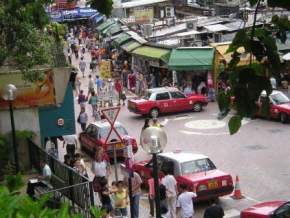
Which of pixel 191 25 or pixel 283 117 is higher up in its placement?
pixel 191 25

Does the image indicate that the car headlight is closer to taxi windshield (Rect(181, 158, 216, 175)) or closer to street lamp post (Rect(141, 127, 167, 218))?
taxi windshield (Rect(181, 158, 216, 175))

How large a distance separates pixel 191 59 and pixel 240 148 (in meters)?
11.2

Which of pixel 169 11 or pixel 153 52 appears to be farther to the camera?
pixel 169 11

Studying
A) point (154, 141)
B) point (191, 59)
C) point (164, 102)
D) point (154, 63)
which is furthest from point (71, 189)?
point (154, 63)

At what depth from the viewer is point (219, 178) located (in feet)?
55.9

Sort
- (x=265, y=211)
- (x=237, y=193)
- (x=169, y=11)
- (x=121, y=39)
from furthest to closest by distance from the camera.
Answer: (x=169, y=11), (x=121, y=39), (x=237, y=193), (x=265, y=211)

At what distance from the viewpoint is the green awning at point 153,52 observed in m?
35.9

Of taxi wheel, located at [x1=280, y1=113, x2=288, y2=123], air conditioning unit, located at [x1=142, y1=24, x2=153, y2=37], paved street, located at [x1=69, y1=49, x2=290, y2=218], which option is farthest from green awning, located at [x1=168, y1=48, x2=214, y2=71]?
air conditioning unit, located at [x1=142, y1=24, x2=153, y2=37]

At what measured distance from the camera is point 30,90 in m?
19.2

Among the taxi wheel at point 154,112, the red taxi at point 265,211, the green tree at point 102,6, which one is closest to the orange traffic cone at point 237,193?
the red taxi at point 265,211

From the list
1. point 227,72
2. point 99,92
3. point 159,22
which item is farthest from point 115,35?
point 227,72

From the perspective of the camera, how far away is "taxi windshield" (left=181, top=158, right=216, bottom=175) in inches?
692

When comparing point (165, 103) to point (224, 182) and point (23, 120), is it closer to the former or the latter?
point (23, 120)

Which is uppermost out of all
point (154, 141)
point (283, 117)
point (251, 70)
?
point (251, 70)
